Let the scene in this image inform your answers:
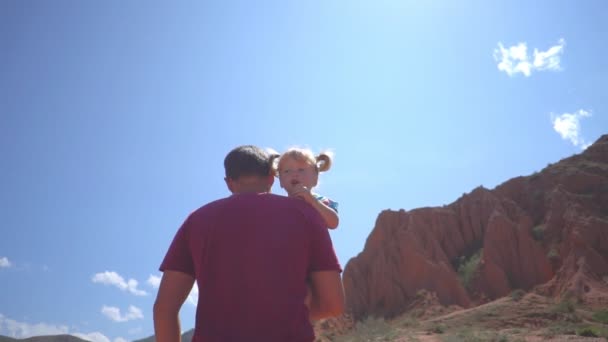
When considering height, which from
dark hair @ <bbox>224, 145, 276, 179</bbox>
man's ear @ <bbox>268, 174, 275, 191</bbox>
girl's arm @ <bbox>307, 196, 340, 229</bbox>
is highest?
dark hair @ <bbox>224, 145, 276, 179</bbox>

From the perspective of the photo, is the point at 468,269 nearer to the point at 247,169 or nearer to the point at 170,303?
the point at 247,169

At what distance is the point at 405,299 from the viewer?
3133 centimetres

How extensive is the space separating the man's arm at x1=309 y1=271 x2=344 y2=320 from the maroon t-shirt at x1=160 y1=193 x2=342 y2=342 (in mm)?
52

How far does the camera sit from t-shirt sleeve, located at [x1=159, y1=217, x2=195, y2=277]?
2436 mm

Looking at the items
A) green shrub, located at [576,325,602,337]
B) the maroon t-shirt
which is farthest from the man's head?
green shrub, located at [576,325,602,337]

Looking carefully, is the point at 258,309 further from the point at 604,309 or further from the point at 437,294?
the point at 437,294

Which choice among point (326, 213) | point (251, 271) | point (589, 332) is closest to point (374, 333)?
point (589, 332)

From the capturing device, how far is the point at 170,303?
7.72ft

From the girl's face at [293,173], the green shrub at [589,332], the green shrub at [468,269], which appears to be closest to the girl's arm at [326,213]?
the girl's face at [293,173]

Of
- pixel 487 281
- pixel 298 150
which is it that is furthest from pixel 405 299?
pixel 298 150

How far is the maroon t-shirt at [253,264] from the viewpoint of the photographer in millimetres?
2170

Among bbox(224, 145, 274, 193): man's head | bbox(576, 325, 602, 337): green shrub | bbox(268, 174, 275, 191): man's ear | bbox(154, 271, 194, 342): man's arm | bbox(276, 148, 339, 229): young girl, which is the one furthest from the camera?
bbox(576, 325, 602, 337): green shrub

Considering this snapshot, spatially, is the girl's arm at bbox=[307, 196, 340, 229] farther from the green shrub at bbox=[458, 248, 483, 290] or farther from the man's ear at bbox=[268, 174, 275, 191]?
the green shrub at bbox=[458, 248, 483, 290]

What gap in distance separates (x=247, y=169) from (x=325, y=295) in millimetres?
829
